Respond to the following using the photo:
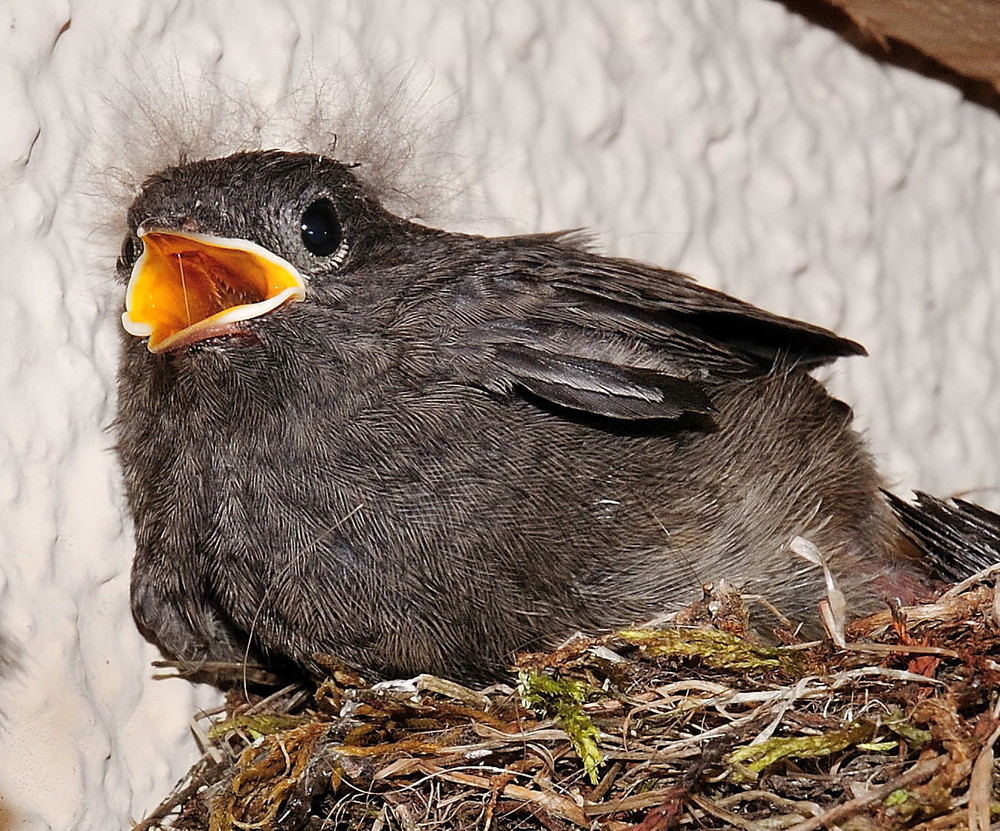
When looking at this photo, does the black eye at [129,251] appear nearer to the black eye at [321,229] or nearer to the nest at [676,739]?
the black eye at [321,229]

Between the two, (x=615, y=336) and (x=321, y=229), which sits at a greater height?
(x=321, y=229)

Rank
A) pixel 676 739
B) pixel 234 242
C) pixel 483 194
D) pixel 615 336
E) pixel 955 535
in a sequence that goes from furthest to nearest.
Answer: pixel 483 194 < pixel 955 535 < pixel 615 336 < pixel 234 242 < pixel 676 739

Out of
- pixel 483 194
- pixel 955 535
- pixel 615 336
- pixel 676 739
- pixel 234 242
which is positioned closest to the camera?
pixel 676 739

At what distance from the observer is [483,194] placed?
190 cm

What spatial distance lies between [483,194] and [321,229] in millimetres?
423

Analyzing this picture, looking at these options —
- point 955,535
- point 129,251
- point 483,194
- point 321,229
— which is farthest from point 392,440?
point 955,535

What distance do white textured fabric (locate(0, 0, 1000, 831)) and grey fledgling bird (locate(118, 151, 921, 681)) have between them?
9cm

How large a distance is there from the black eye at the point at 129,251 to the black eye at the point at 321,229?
20 cm

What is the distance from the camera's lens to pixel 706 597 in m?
1.46

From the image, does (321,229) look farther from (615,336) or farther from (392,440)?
(615,336)

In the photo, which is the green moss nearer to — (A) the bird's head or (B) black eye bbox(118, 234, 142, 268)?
(A) the bird's head

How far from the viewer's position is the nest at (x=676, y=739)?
1.24 meters

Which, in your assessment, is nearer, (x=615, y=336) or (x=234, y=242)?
(x=234, y=242)

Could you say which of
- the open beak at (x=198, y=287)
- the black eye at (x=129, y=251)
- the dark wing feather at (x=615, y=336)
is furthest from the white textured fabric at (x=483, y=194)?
the dark wing feather at (x=615, y=336)
